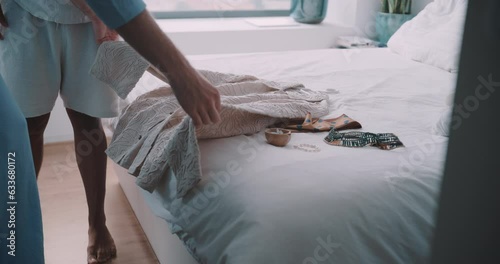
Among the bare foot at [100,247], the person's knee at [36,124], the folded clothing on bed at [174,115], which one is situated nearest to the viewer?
the folded clothing on bed at [174,115]

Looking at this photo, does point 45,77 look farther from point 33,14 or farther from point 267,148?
point 267,148

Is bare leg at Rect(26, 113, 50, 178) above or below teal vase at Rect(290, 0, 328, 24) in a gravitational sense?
below

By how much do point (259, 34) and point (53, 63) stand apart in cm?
187

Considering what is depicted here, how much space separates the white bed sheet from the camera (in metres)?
1.18

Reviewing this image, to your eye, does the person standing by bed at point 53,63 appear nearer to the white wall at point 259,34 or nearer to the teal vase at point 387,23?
the white wall at point 259,34

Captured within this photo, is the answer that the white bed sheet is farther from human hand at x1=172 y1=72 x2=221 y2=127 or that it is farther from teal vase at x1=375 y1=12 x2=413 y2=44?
teal vase at x1=375 y1=12 x2=413 y2=44

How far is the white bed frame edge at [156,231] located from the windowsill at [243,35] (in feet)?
3.57

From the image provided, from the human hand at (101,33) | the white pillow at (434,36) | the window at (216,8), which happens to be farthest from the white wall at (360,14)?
the human hand at (101,33)

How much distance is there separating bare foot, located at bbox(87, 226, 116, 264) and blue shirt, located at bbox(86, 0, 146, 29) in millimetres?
1166

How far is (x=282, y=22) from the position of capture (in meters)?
3.73

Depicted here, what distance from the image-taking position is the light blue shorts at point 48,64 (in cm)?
170

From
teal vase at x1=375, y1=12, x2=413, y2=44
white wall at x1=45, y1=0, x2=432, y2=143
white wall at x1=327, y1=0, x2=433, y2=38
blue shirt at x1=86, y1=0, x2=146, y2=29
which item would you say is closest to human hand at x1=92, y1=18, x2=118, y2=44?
blue shirt at x1=86, y1=0, x2=146, y2=29

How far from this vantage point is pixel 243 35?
11.2 ft

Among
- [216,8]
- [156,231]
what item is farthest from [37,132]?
[216,8]
